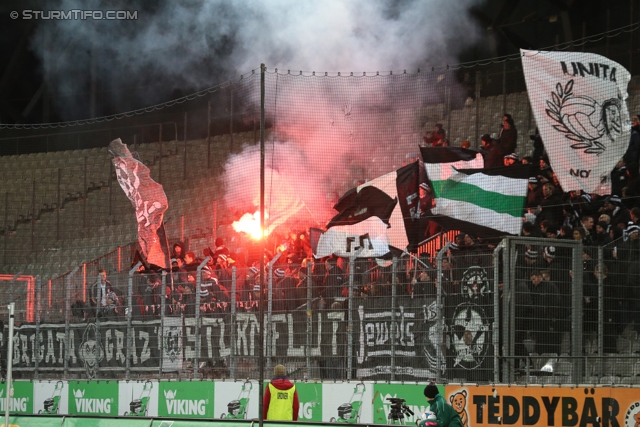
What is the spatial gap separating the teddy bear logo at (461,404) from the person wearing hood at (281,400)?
164 cm

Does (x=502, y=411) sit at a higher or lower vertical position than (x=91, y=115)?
lower

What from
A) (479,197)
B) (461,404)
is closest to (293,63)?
(479,197)

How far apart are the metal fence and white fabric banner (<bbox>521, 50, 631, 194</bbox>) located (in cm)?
151

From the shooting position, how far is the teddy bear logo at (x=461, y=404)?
382 inches

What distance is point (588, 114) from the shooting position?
11539mm

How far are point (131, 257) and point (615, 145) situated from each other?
28.3 ft

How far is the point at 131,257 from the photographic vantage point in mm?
16672

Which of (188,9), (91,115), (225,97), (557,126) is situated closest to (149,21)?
(188,9)

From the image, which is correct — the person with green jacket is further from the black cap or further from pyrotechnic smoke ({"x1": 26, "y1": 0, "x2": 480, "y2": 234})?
pyrotechnic smoke ({"x1": 26, "y1": 0, "x2": 480, "y2": 234})

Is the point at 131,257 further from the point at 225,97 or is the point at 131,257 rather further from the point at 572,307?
the point at 572,307

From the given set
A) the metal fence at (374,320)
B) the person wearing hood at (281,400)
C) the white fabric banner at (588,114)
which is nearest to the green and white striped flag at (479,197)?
the metal fence at (374,320)

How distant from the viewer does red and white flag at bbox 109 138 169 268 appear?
1505cm

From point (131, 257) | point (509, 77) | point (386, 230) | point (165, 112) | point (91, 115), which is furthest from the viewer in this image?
point (91, 115)

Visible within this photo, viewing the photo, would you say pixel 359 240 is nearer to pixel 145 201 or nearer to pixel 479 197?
pixel 479 197
